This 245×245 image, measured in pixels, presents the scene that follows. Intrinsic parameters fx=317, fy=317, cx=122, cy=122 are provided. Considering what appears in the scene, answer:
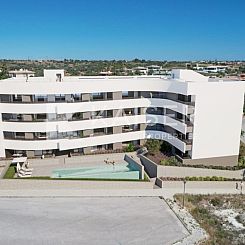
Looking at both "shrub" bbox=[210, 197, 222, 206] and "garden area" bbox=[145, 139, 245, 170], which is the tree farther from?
"shrub" bbox=[210, 197, 222, 206]

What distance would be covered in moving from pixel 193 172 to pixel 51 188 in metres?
14.3

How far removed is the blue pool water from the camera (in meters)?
31.8

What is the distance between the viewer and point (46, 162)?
35750 mm

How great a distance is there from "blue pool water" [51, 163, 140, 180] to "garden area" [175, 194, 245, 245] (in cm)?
599

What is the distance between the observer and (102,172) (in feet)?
110

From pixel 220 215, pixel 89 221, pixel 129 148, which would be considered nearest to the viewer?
pixel 89 221

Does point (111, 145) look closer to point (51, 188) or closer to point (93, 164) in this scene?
point (93, 164)

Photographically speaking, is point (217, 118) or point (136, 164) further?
point (217, 118)

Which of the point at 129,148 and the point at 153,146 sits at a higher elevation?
the point at 153,146

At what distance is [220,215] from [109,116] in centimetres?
1882

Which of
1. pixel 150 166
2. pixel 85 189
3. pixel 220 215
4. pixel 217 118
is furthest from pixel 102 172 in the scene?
pixel 217 118

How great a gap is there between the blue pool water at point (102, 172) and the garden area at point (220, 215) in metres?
5.99

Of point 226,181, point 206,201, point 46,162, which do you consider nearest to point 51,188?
point 46,162

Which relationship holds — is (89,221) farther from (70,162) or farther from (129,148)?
(129,148)
